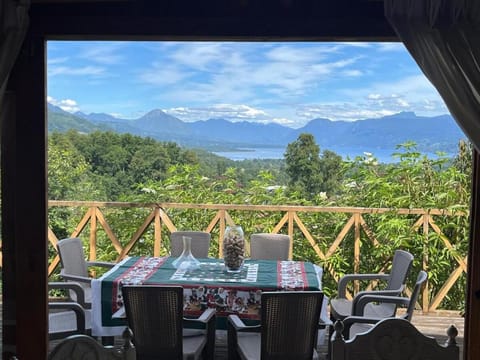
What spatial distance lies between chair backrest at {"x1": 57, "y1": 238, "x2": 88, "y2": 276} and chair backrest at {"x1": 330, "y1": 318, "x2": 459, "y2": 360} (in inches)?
97.8

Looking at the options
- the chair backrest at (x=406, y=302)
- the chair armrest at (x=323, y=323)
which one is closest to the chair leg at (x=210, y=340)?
the chair armrest at (x=323, y=323)

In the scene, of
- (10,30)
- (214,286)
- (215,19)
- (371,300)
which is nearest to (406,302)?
(371,300)

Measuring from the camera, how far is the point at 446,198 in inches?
184

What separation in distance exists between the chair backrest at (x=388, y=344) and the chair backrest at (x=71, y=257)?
2483 mm

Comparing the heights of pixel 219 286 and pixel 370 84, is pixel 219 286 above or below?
below

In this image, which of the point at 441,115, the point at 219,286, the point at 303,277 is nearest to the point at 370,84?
the point at 441,115

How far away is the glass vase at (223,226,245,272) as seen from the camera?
11.2ft

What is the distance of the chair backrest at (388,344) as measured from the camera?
173 centimetres

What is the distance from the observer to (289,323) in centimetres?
255

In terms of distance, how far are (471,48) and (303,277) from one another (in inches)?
70.4

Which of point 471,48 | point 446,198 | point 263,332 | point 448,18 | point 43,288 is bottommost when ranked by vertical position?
point 263,332

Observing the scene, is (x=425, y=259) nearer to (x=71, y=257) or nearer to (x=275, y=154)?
(x=275, y=154)

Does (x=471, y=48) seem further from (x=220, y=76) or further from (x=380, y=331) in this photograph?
(x=220, y=76)

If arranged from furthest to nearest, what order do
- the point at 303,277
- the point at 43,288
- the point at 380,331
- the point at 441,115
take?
1. the point at 441,115
2. the point at 303,277
3. the point at 43,288
4. the point at 380,331
